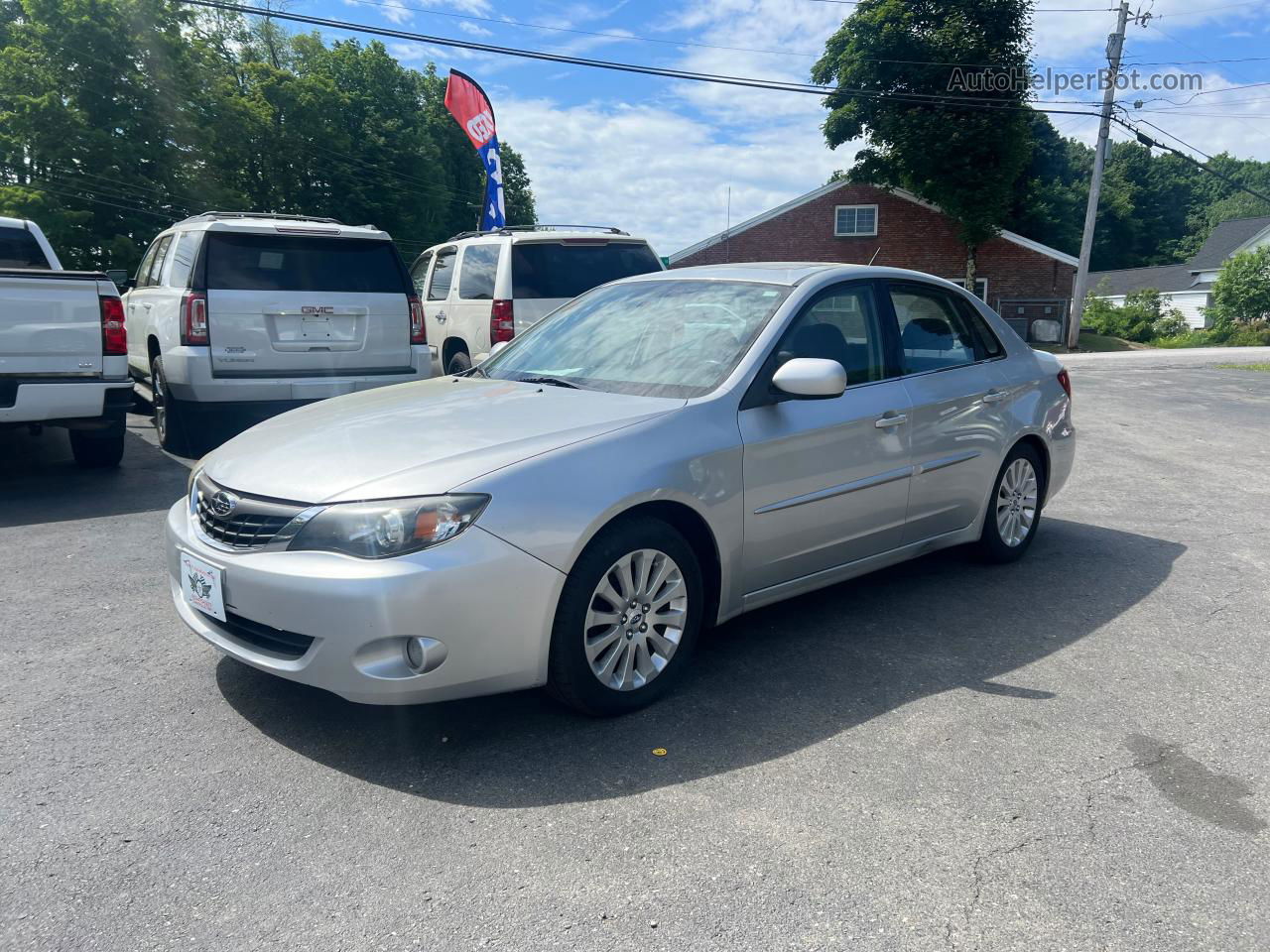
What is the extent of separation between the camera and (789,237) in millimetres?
35562

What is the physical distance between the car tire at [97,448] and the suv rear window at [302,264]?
147cm

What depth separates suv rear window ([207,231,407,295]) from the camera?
7.41m

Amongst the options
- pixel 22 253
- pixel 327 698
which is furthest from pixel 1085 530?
pixel 22 253

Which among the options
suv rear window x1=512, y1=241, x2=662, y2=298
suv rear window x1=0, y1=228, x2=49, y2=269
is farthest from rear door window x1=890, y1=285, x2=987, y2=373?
suv rear window x1=0, y1=228, x2=49, y2=269

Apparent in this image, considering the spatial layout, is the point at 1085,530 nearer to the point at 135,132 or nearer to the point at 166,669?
the point at 166,669

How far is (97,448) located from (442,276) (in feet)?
15.0

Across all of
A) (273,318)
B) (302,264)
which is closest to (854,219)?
(302,264)

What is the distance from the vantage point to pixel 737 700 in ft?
12.1

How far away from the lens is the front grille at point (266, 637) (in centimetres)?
310

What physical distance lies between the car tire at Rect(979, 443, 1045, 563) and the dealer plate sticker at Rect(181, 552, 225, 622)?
3865 millimetres

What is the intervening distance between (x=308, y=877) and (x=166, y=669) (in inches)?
67.1

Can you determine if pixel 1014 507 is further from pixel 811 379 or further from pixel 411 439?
pixel 411 439

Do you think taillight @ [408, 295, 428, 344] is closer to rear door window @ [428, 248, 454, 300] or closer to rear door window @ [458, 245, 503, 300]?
rear door window @ [458, 245, 503, 300]

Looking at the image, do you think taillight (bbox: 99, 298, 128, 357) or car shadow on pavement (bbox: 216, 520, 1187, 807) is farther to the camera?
taillight (bbox: 99, 298, 128, 357)
